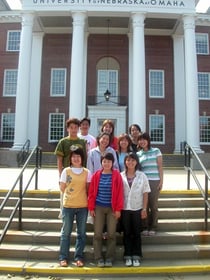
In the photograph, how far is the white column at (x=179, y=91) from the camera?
27283 mm

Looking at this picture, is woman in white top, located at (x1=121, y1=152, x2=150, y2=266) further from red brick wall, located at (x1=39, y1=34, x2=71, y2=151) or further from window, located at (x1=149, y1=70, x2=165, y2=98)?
window, located at (x1=149, y1=70, x2=165, y2=98)

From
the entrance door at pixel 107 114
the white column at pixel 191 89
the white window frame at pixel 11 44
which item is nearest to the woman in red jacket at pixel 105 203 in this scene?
the white column at pixel 191 89

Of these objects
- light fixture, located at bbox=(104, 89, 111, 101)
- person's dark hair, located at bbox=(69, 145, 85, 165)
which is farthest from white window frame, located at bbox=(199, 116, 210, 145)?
person's dark hair, located at bbox=(69, 145, 85, 165)

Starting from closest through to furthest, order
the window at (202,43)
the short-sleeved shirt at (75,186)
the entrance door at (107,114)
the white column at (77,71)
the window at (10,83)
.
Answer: the short-sleeved shirt at (75,186)
the white column at (77,71)
the entrance door at (107,114)
the window at (10,83)
the window at (202,43)

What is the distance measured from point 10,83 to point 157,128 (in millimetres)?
12028

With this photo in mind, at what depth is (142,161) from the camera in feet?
21.4

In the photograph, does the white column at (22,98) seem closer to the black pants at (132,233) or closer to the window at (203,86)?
the window at (203,86)

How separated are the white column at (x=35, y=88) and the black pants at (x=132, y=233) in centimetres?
2194

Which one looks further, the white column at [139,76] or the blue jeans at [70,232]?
the white column at [139,76]

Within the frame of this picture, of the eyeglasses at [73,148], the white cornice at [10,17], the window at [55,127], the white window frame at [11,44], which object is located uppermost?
the white cornice at [10,17]

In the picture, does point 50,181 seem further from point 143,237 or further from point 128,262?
point 128,262

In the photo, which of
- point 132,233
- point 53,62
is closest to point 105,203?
point 132,233

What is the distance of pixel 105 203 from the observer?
220 inches

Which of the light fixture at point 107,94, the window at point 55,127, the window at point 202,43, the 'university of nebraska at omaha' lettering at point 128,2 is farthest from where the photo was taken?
the window at point 202,43
